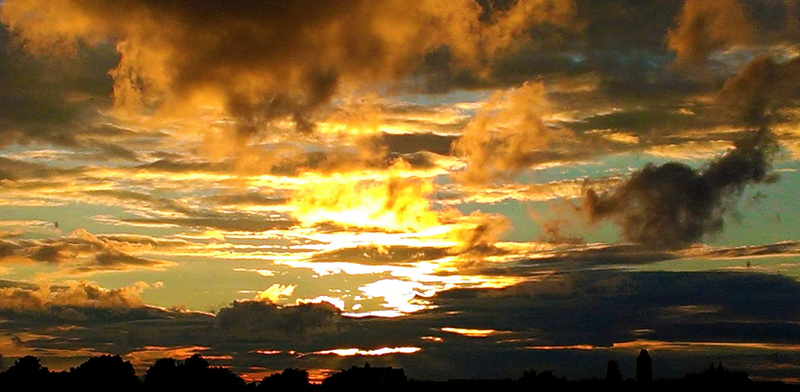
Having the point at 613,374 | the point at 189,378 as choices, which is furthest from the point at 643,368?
the point at 189,378

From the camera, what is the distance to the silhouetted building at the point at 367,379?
12625cm

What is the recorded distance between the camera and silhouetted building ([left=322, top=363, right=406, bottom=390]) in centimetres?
12625

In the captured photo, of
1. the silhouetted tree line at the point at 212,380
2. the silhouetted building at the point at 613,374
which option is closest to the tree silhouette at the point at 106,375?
the silhouetted tree line at the point at 212,380

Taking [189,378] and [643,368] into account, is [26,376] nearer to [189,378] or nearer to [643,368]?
[189,378]

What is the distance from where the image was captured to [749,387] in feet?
349

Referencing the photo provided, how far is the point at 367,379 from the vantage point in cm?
12781

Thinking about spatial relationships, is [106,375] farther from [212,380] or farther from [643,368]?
[643,368]

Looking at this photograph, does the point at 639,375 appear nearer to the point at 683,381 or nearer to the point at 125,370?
the point at 683,381

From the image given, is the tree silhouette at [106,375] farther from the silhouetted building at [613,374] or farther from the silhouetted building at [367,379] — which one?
the silhouetted building at [613,374]

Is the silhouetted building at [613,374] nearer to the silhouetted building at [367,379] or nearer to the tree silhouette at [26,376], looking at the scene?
the silhouetted building at [367,379]

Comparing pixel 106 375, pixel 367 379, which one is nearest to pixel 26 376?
pixel 106 375

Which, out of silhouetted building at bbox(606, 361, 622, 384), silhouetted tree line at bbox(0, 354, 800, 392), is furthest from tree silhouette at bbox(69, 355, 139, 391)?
silhouetted building at bbox(606, 361, 622, 384)

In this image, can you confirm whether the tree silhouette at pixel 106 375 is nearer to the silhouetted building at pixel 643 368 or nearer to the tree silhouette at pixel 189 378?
the tree silhouette at pixel 189 378

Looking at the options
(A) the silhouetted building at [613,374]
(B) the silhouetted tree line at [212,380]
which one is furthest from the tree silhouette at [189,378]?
(A) the silhouetted building at [613,374]
